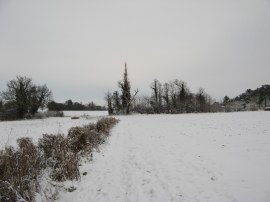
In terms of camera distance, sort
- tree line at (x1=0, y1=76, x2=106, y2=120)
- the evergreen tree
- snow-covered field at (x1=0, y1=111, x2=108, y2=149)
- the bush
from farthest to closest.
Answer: the evergreen tree → tree line at (x1=0, y1=76, x2=106, y2=120) → snow-covered field at (x1=0, y1=111, x2=108, y2=149) → the bush

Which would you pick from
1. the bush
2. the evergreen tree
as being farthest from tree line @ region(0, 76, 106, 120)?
the bush

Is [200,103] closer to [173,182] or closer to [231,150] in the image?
[231,150]

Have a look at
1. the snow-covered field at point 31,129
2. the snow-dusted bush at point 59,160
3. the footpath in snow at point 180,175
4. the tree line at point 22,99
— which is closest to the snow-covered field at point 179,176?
the footpath in snow at point 180,175

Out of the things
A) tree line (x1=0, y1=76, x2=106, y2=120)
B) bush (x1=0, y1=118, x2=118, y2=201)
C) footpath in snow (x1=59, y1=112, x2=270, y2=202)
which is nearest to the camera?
bush (x1=0, y1=118, x2=118, y2=201)

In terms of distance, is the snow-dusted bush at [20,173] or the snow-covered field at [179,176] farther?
the snow-covered field at [179,176]

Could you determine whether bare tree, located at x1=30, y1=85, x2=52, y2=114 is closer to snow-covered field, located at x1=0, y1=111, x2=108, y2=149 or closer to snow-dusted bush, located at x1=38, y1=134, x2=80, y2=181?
snow-covered field, located at x1=0, y1=111, x2=108, y2=149

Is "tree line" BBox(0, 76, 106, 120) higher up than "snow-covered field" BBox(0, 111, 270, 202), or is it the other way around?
"tree line" BBox(0, 76, 106, 120)

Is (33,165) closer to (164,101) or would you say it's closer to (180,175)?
(180,175)

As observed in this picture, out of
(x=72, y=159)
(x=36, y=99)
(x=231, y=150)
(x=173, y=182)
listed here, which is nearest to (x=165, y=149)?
(x=231, y=150)

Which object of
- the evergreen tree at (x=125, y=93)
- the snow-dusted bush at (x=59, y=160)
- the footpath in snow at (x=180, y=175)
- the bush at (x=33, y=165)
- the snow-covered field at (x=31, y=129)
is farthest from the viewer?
the evergreen tree at (x=125, y=93)

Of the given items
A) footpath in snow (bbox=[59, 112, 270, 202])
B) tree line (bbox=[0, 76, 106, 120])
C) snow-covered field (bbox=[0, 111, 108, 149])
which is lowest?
footpath in snow (bbox=[59, 112, 270, 202])

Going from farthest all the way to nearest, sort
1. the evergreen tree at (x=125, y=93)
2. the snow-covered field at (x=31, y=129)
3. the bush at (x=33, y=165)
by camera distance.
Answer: the evergreen tree at (x=125, y=93), the snow-covered field at (x=31, y=129), the bush at (x=33, y=165)

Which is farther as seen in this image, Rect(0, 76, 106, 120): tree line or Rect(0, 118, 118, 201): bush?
Rect(0, 76, 106, 120): tree line

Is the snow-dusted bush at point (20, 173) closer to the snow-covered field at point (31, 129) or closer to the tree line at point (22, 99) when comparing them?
the snow-covered field at point (31, 129)
